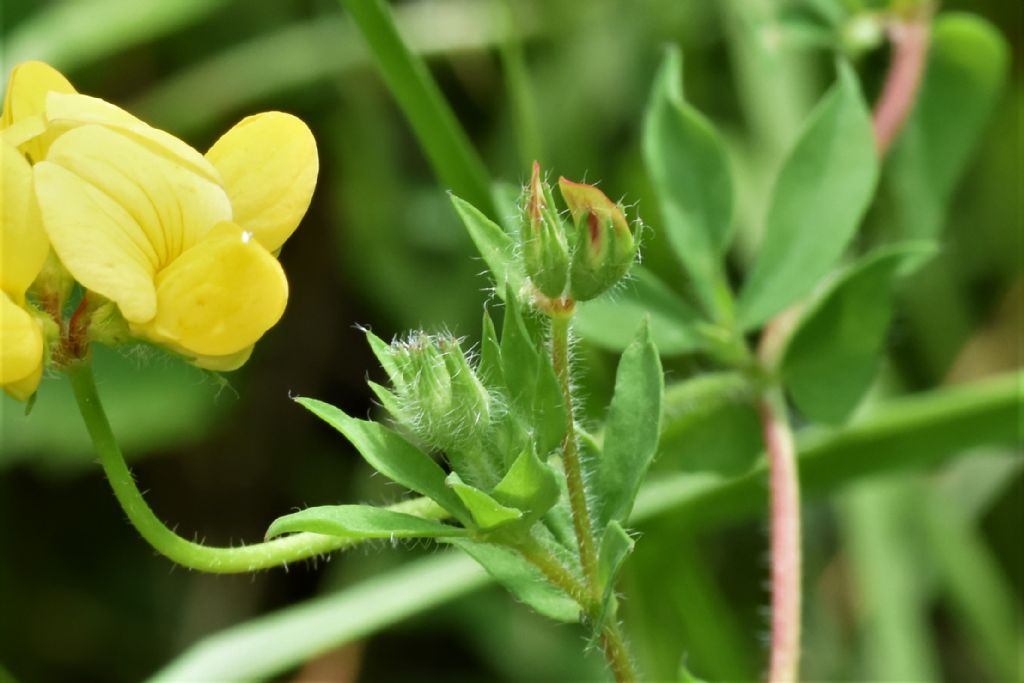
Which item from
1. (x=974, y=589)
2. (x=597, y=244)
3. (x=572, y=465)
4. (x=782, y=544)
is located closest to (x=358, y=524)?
(x=572, y=465)

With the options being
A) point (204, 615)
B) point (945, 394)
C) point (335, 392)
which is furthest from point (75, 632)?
point (945, 394)

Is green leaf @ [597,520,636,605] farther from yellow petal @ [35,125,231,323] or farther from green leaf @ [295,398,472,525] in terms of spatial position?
yellow petal @ [35,125,231,323]

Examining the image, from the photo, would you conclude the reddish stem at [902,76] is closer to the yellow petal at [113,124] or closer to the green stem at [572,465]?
the green stem at [572,465]

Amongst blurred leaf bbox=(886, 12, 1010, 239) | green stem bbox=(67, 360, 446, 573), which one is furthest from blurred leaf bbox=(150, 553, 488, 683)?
blurred leaf bbox=(886, 12, 1010, 239)

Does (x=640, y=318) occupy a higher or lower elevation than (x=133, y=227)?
higher

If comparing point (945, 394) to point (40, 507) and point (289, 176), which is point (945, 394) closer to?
point (289, 176)

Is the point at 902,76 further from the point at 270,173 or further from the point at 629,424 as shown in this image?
the point at 270,173
